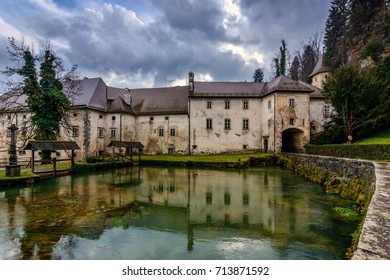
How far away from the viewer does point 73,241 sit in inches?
221

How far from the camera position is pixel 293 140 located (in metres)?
28.5

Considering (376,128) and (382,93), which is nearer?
(382,93)

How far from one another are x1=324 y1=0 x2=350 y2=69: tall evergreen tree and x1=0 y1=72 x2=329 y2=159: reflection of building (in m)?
14.0

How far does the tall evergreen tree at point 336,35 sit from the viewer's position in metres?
39.2

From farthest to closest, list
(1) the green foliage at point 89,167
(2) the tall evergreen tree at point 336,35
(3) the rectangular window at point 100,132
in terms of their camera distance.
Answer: (2) the tall evergreen tree at point 336,35 → (3) the rectangular window at point 100,132 → (1) the green foliage at point 89,167

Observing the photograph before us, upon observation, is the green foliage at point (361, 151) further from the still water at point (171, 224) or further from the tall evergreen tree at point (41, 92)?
the tall evergreen tree at point (41, 92)

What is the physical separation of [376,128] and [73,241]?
23.4 metres

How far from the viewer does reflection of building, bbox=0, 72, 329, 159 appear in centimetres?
2737

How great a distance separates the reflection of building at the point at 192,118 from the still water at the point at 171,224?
16639 mm

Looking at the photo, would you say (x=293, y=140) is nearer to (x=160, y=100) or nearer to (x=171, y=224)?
(x=160, y=100)

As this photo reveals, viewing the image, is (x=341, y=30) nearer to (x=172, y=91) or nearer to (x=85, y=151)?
(x=172, y=91)

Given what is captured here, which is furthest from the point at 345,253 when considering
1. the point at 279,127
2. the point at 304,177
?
the point at 279,127

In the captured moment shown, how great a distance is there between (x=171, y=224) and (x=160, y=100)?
27.2 m

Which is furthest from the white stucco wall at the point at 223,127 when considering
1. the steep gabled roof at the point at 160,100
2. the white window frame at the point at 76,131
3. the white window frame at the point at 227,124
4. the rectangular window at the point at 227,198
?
the rectangular window at the point at 227,198
